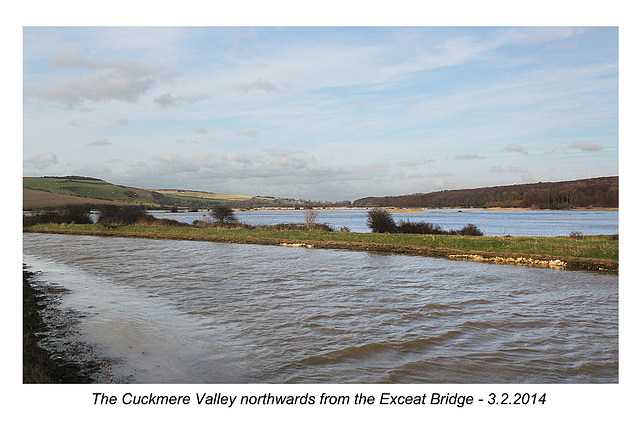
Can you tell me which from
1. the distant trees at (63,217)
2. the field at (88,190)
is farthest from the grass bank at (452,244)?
the field at (88,190)

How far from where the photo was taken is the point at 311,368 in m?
6.91

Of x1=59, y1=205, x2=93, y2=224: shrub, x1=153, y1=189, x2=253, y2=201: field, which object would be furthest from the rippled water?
x1=153, y1=189, x2=253, y2=201: field

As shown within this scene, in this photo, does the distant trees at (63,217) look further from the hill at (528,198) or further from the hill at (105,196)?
the hill at (528,198)

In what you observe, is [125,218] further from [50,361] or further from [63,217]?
[50,361]

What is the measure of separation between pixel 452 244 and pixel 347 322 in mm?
14987

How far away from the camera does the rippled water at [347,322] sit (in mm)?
6828

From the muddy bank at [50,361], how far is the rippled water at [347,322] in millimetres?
360

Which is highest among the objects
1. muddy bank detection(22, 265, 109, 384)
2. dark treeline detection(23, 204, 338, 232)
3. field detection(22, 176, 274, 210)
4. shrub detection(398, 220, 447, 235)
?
field detection(22, 176, 274, 210)

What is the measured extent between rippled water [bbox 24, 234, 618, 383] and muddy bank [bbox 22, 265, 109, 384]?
0.36 m

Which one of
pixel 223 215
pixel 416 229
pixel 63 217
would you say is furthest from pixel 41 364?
pixel 63 217

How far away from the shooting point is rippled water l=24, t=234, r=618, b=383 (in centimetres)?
683

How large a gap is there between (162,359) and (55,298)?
A: 7.16 meters

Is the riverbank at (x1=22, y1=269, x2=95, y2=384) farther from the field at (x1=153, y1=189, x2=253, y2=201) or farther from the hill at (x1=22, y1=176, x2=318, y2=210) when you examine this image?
the field at (x1=153, y1=189, x2=253, y2=201)

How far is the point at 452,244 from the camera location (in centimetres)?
2294
